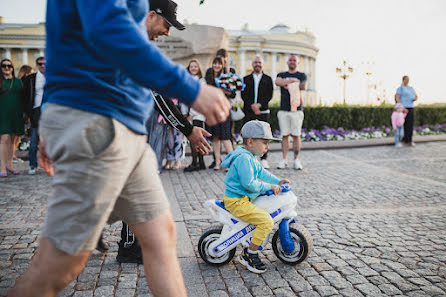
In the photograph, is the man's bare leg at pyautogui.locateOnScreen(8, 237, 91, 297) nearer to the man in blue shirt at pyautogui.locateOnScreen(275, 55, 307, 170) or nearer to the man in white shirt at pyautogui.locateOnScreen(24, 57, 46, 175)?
the man in white shirt at pyautogui.locateOnScreen(24, 57, 46, 175)

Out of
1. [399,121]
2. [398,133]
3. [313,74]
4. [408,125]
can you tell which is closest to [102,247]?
[399,121]

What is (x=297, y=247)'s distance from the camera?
3082 millimetres

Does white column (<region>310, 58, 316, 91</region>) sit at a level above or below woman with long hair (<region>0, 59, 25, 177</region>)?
above

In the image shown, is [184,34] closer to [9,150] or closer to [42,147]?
[9,150]

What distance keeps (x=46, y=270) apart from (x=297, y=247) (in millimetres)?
2085

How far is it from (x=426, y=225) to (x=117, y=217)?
3.63 m

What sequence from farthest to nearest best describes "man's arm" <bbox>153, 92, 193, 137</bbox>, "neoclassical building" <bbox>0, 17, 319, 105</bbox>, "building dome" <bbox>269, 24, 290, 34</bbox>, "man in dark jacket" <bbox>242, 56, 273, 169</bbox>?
"building dome" <bbox>269, 24, 290, 34</bbox> < "neoclassical building" <bbox>0, 17, 319, 105</bbox> < "man in dark jacket" <bbox>242, 56, 273, 169</bbox> < "man's arm" <bbox>153, 92, 193, 137</bbox>

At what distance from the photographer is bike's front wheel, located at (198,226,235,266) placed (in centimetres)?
311

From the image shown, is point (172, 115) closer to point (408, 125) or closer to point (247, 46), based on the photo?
point (408, 125)

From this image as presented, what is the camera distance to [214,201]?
3.17m

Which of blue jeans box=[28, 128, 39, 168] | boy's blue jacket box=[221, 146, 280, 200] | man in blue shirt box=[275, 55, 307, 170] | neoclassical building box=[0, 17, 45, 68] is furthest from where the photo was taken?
neoclassical building box=[0, 17, 45, 68]

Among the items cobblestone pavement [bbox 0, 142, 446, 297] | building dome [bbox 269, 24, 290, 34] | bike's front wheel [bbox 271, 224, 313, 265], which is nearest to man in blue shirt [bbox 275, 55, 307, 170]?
cobblestone pavement [bbox 0, 142, 446, 297]

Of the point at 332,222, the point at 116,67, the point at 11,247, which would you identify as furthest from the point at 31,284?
the point at 332,222

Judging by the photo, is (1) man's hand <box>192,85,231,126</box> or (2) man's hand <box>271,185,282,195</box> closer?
(1) man's hand <box>192,85,231,126</box>
